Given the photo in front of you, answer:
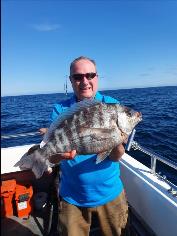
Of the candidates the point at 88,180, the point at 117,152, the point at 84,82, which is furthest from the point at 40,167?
the point at 84,82

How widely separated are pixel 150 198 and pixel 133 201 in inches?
24.0

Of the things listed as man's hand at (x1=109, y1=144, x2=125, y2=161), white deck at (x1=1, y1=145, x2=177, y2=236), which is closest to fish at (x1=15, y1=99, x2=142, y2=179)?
man's hand at (x1=109, y1=144, x2=125, y2=161)

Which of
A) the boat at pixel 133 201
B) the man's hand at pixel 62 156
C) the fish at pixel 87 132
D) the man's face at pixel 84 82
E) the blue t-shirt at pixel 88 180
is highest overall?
the man's face at pixel 84 82

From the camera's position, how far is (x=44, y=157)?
2686 millimetres

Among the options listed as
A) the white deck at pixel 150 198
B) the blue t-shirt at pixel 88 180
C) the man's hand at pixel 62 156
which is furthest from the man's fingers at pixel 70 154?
the white deck at pixel 150 198

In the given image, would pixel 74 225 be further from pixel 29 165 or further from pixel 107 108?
pixel 107 108

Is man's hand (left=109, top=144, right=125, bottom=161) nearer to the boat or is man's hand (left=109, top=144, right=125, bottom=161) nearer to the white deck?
the boat

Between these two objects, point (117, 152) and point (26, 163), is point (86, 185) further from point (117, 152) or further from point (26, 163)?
point (26, 163)

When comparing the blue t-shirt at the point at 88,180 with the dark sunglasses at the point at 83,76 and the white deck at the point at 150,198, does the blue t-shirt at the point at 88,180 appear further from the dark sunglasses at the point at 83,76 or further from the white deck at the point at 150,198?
the white deck at the point at 150,198

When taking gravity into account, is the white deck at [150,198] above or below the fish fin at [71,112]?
below

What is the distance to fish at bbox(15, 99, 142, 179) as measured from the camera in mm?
2580

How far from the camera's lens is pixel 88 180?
2930mm

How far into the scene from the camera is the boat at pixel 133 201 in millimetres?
3484

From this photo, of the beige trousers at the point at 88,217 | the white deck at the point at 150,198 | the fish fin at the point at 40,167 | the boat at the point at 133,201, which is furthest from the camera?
the boat at the point at 133,201
